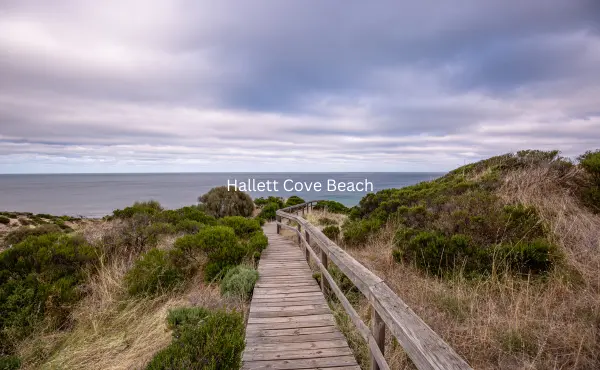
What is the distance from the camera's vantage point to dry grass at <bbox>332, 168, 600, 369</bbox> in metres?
2.82

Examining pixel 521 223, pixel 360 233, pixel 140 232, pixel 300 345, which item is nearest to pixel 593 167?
pixel 521 223

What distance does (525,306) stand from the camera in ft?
12.3

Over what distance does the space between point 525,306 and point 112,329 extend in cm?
599

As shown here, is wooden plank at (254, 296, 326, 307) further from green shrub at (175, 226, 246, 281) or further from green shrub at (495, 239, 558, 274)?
green shrub at (495, 239, 558, 274)

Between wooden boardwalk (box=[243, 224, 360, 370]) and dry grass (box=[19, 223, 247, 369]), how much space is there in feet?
2.08

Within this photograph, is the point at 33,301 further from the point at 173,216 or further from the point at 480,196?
the point at 480,196

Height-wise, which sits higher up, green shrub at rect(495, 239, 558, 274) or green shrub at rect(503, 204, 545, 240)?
green shrub at rect(503, 204, 545, 240)

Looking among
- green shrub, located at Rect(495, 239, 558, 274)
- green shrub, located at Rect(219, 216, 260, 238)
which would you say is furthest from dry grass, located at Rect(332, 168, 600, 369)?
green shrub, located at Rect(219, 216, 260, 238)

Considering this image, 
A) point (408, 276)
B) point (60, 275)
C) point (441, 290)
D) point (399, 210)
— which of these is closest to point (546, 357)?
point (441, 290)

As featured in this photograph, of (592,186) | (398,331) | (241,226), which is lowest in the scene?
(241,226)

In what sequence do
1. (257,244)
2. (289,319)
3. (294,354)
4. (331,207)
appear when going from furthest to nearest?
1. (331,207)
2. (257,244)
3. (289,319)
4. (294,354)

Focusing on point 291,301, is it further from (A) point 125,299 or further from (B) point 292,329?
(A) point 125,299

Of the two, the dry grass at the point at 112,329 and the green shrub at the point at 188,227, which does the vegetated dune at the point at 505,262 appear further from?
the green shrub at the point at 188,227

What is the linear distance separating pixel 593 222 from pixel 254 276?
274 inches
